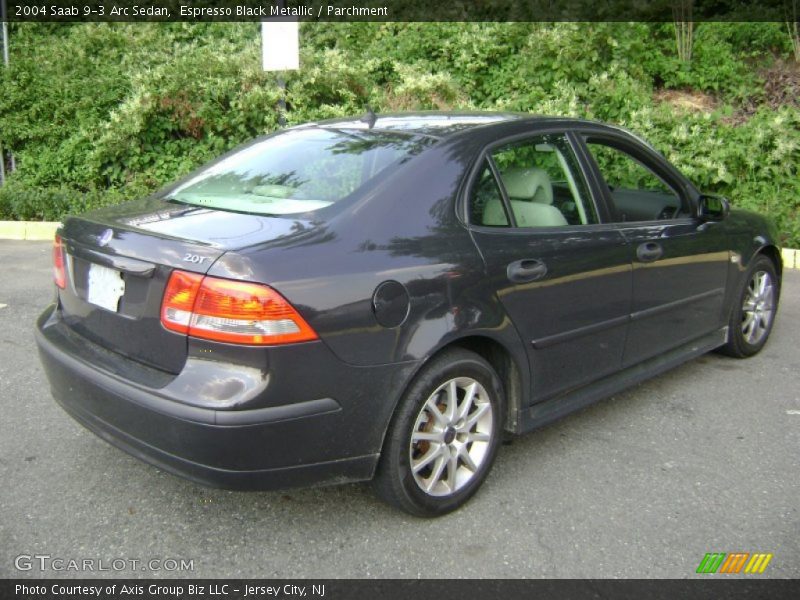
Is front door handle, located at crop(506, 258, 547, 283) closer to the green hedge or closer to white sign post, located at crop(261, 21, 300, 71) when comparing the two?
white sign post, located at crop(261, 21, 300, 71)

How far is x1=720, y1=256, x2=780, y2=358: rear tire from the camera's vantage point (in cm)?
472

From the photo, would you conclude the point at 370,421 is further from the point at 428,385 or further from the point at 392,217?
the point at 392,217

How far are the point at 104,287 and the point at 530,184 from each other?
1.88m

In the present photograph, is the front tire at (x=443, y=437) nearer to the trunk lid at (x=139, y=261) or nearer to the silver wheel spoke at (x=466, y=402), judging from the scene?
the silver wheel spoke at (x=466, y=402)

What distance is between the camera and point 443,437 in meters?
2.95

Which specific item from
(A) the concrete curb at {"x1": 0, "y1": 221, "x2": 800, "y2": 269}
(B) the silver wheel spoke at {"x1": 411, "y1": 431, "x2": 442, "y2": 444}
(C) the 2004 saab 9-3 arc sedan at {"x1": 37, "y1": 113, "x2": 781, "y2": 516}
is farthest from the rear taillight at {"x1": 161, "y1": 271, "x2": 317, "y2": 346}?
(A) the concrete curb at {"x1": 0, "y1": 221, "x2": 800, "y2": 269}

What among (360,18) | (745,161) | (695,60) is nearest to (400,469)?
(745,161)

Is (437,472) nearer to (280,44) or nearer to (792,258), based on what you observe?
(280,44)

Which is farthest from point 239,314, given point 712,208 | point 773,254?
point 773,254

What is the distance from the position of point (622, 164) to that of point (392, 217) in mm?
1941

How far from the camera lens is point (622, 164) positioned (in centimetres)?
422

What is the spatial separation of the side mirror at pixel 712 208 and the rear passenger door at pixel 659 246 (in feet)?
0.12
